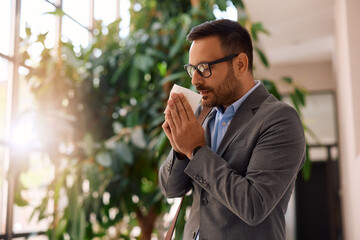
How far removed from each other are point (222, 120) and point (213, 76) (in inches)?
6.3

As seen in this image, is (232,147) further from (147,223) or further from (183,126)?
(147,223)

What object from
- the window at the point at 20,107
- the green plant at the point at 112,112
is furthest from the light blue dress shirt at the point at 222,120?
the window at the point at 20,107

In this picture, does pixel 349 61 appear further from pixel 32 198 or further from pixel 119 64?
pixel 32 198

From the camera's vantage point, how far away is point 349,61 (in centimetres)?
416

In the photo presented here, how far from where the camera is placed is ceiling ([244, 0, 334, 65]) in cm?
707

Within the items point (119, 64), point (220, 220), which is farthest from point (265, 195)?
point (119, 64)

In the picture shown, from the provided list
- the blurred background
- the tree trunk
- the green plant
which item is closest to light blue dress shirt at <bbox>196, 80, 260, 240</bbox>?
the blurred background

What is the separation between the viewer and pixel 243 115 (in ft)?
Result: 4.93

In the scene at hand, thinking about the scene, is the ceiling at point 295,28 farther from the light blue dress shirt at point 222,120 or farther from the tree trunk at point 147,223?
the light blue dress shirt at point 222,120

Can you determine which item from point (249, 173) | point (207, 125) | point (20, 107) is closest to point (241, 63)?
point (207, 125)

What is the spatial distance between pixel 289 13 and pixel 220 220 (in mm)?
6369

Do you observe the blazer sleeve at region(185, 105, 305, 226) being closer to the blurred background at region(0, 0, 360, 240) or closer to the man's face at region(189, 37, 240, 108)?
the man's face at region(189, 37, 240, 108)

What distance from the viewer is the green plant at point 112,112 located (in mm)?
3516

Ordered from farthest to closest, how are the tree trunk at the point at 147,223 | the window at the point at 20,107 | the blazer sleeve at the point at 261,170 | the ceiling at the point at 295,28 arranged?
1. the ceiling at the point at 295,28
2. the tree trunk at the point at 147,223
3. the window at the point at 20,107
4. the blazer sleeve at the point at 261,170
